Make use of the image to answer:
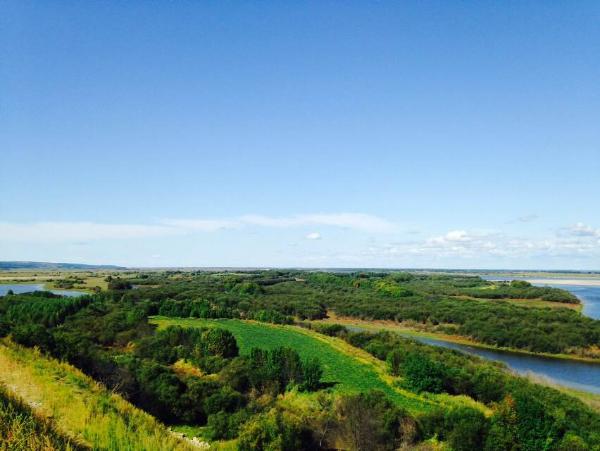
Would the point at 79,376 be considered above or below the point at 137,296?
above

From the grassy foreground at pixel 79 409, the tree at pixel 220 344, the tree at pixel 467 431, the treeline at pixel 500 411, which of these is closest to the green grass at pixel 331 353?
the treeline at pixel 500 411

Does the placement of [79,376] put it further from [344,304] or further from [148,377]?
[344,304]

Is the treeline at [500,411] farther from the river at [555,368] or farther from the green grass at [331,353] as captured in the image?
the river at [555,368]

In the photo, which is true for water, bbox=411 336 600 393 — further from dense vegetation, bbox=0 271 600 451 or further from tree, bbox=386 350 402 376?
tree, bbox=386 350 402 376

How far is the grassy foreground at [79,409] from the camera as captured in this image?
6941 millimetres

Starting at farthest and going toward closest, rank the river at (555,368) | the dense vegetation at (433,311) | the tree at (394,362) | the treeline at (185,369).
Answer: the dense vegetation at (433,311), the river at (555,368), the tree at (394,362), the treeline at (185,369)

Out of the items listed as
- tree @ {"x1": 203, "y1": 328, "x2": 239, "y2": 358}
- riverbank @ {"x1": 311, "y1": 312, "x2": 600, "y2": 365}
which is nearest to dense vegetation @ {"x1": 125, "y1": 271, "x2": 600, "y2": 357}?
riverbank @ {"x1": 311, "y1": 312, "x2": 600, "y2": 365}

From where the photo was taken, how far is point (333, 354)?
1927 inches

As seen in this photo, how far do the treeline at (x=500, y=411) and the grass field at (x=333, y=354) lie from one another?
70.6 inches

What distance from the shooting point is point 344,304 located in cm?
9850

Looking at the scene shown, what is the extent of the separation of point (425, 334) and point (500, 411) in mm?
50267

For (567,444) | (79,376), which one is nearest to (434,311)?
(567,444)

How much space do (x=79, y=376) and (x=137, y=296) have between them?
91107 millimetres

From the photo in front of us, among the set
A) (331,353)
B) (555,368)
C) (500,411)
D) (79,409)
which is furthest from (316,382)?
(555,368)
